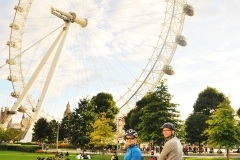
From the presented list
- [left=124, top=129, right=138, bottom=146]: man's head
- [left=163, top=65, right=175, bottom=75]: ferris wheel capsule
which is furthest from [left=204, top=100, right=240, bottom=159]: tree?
[left=124, top=129, right=138, bottom=146]: man's head

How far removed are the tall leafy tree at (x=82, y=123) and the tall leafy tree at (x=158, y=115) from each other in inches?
339

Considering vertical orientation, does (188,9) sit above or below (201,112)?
above

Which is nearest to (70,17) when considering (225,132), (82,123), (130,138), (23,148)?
(82,123)

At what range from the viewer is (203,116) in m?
67.3

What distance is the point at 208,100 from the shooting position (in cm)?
7044

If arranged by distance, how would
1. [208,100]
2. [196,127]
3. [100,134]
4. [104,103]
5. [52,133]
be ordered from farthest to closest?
[52,133] → [208,100] → [104,103] → [196,127] → [100,134]

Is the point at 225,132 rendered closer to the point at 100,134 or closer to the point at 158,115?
the point at 158,115

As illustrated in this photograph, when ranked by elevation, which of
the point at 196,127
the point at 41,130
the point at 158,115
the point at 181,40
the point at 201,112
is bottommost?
the point at 41,130

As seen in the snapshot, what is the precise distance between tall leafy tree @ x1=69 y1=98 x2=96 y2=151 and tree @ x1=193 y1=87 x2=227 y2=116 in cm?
3127

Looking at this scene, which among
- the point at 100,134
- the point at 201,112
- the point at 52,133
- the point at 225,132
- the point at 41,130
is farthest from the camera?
the point at 52,133

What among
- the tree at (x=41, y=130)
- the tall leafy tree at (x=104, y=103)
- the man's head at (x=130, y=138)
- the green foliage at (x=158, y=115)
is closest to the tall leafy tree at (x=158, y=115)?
the green foliage at (x=158, y=115)

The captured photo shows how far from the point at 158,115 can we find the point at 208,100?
100 ft

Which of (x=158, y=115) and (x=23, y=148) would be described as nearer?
(x=158, y=115)

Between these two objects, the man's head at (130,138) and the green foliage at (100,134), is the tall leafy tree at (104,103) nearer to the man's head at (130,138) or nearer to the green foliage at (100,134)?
the green foliage at (100,134)
